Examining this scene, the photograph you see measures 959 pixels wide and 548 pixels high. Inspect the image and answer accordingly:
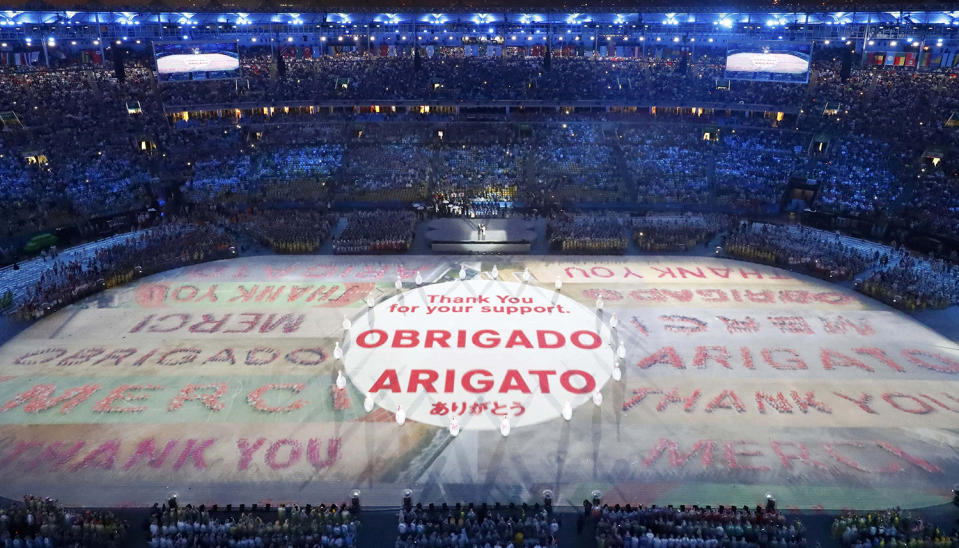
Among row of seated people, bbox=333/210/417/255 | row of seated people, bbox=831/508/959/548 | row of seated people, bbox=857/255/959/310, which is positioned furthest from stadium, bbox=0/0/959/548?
row of seated people, bbox=333/210/417/255

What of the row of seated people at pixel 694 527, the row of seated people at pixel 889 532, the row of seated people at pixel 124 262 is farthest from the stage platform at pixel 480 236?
the row of seated people at pixel 889 532

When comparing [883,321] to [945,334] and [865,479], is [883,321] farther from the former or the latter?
[865,479]

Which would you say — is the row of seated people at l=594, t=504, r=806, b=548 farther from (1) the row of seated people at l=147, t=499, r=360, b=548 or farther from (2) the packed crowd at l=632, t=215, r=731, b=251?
Answer: (2) the packed crowd at l=632, t=215, r=731, b=251

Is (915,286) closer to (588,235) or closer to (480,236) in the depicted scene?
(588,235)

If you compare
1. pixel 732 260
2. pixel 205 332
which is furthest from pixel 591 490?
pixel 732 260

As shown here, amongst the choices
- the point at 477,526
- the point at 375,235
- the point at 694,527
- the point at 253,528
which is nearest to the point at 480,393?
the point at 477,526

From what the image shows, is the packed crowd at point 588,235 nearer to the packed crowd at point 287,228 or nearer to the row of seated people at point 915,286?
the row of seated people at point 915,286
